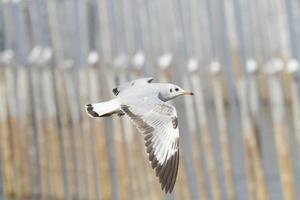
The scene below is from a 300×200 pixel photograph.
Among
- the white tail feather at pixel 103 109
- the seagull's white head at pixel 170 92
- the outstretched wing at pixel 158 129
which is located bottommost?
the outstretched wing at pixel 158 129

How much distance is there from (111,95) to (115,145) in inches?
24.4

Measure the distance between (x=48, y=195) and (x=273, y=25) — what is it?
168 inches

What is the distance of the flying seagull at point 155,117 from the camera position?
5.50m

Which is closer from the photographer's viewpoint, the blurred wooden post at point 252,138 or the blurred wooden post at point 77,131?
the blurred wooden post at point 252,138

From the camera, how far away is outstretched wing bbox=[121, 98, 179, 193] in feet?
18.0

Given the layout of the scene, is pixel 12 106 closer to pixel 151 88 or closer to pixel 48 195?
pixel 48 195

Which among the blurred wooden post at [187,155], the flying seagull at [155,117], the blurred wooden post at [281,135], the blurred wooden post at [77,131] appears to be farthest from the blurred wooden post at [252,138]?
the flying seagull at [155,117]

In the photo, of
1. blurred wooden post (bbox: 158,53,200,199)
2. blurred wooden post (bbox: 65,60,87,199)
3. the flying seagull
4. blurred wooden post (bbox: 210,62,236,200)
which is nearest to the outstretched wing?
the flying seagull

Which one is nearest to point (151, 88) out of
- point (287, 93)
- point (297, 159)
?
point (297, 159)

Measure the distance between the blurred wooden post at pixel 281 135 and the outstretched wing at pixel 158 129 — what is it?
17.2ft

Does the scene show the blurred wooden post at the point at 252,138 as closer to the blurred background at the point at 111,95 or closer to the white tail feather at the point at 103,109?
the blurred background at the point at 111,95

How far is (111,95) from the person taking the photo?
44.0 feet

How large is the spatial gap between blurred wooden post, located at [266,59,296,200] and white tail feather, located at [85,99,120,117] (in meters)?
5.26

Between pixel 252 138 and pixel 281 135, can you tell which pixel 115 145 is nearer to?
pixel 252 138
